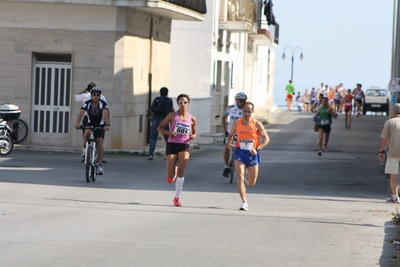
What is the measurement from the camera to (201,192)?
17.1m

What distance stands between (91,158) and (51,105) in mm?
9687

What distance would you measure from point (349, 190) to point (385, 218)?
463 centimetres

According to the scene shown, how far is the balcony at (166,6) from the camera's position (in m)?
25.6

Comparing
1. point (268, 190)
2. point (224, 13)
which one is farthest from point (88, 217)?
point (224, 13)

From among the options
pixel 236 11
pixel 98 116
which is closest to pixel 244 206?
pixel 98 116

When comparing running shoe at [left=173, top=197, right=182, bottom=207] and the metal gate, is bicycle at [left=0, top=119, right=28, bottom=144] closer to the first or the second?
the metal gate

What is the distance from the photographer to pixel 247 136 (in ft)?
48.9

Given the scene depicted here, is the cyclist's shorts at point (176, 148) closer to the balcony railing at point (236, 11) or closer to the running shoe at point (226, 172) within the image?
the running shoe at point (226, 172)

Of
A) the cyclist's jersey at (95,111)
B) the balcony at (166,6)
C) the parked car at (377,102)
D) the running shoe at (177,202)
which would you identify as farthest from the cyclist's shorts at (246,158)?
the parked car at (377,102)

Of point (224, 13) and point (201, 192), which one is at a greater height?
point (224, 13)

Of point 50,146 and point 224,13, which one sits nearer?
point 50,146

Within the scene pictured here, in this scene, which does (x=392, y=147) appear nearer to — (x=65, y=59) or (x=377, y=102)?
(x=65, y=59)

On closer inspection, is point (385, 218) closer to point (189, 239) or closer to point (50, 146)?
point (189, 239)

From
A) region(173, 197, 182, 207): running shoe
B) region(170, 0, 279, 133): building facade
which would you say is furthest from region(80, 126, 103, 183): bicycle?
region(170, 0, 279, 133): building facade
